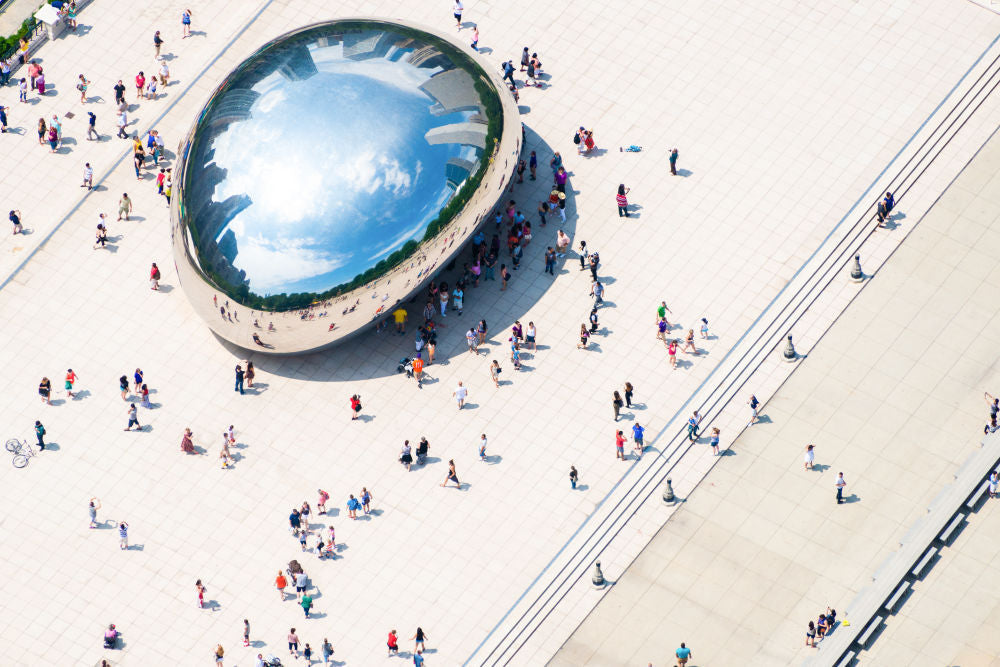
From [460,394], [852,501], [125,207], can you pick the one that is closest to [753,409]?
[852,501]

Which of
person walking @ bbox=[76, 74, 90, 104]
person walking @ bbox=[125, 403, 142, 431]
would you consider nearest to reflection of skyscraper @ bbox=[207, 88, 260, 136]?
person walking @ bbox=[125, 403, 142, 431]

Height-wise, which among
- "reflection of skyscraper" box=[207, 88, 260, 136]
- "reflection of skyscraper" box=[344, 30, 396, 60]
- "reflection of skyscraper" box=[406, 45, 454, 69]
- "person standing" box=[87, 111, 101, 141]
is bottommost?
"person standing" box=[87, 111, 101, 141]

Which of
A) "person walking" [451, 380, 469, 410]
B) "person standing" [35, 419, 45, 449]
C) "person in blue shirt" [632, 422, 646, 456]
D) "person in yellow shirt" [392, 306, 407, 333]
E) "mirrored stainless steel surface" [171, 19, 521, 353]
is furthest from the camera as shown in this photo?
"person in yellow shirt" [392, 306, 407, 333]

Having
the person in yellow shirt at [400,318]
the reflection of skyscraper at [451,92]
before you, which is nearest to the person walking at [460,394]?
the person in yellow shirt at [400,318]

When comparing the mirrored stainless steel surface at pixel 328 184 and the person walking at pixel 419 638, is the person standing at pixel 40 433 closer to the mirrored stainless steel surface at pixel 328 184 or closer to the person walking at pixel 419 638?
the mirrored stainless steel surface at pixel 328 184

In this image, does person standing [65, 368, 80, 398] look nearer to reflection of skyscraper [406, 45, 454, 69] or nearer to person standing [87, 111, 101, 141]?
person standing [87, 111, 101, 141]

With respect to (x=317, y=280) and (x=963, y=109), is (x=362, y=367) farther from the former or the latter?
(x=963, y=109)

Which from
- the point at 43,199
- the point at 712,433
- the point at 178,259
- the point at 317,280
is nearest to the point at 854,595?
the point at 712,433
